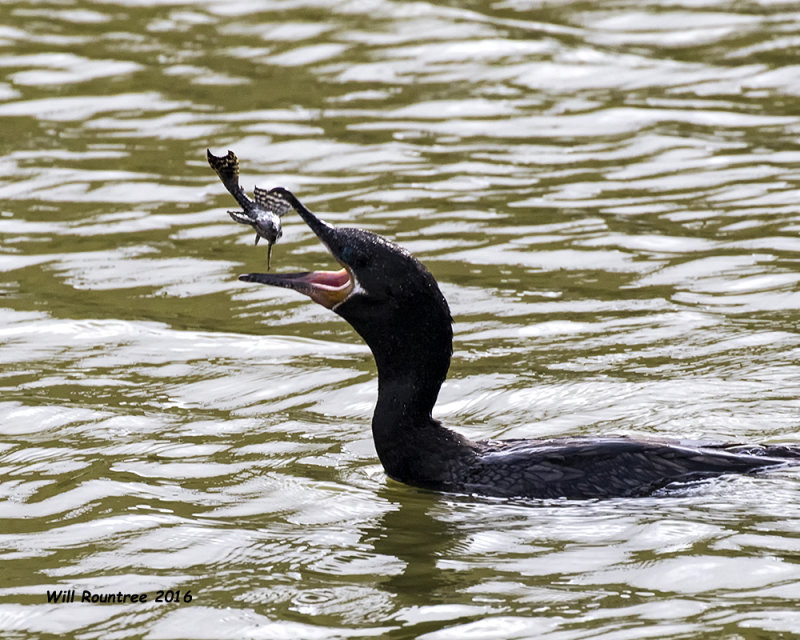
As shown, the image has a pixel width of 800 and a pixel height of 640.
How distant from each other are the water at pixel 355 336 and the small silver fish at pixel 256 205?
1.14m

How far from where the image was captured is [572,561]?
606 centimetres

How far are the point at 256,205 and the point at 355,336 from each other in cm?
238

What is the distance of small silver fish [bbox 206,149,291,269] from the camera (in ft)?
23.4

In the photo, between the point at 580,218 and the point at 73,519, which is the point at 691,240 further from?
the point at 73,519

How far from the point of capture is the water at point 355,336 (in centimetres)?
595

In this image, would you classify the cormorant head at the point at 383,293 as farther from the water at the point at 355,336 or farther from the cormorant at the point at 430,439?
the water at the point at 355,336

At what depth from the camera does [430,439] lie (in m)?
7.12

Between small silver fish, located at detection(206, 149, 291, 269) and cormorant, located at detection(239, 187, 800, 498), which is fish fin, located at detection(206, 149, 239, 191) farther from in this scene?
cormorant, located at detection(239, 187, 800, 498)

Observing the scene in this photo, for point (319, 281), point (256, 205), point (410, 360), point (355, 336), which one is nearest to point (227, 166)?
point (256, 205)

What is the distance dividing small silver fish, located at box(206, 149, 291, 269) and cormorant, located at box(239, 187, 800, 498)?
6.8 inches

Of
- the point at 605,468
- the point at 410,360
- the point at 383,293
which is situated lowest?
the point at 605,468

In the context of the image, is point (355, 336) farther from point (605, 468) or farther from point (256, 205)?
point (605, 468)

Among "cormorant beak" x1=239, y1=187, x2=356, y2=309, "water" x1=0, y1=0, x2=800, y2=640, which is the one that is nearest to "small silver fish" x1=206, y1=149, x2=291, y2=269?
"cormorant beak" x1=239, y1=187, x2=356, y2=309

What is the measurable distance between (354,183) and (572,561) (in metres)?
6.76
